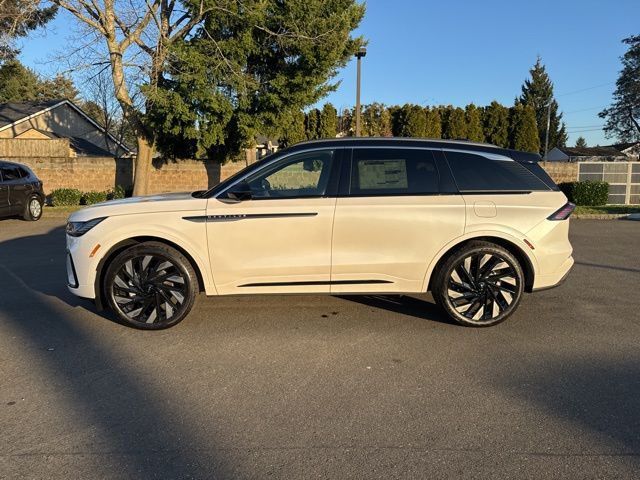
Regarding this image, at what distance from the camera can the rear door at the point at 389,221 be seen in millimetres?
4734

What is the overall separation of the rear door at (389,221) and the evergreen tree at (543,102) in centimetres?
6912

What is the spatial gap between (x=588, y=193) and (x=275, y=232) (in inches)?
654

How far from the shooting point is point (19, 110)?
1288 inches

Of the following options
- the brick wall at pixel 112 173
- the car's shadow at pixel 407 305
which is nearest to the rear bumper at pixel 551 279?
the car's shadow at pixel 407 305

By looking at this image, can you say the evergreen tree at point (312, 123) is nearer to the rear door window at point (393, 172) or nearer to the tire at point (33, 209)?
the tire at point (33, 209)

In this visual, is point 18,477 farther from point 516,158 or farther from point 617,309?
point 617,309

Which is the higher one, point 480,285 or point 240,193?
point 240,193

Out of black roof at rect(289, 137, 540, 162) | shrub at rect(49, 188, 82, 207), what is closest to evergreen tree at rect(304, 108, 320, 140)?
shrub at rect(49, 188, 82, 207)

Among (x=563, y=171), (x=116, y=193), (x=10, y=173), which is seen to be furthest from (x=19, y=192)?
(x=563, y=171)

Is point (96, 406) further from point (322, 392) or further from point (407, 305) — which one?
point (407, 305)

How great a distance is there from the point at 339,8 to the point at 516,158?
14.2 meters

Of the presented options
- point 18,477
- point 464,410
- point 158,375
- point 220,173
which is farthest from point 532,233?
point 220,173

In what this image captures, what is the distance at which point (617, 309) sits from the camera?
5500 millimetres

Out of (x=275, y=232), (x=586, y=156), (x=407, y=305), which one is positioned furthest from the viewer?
(x=586, y=156)
